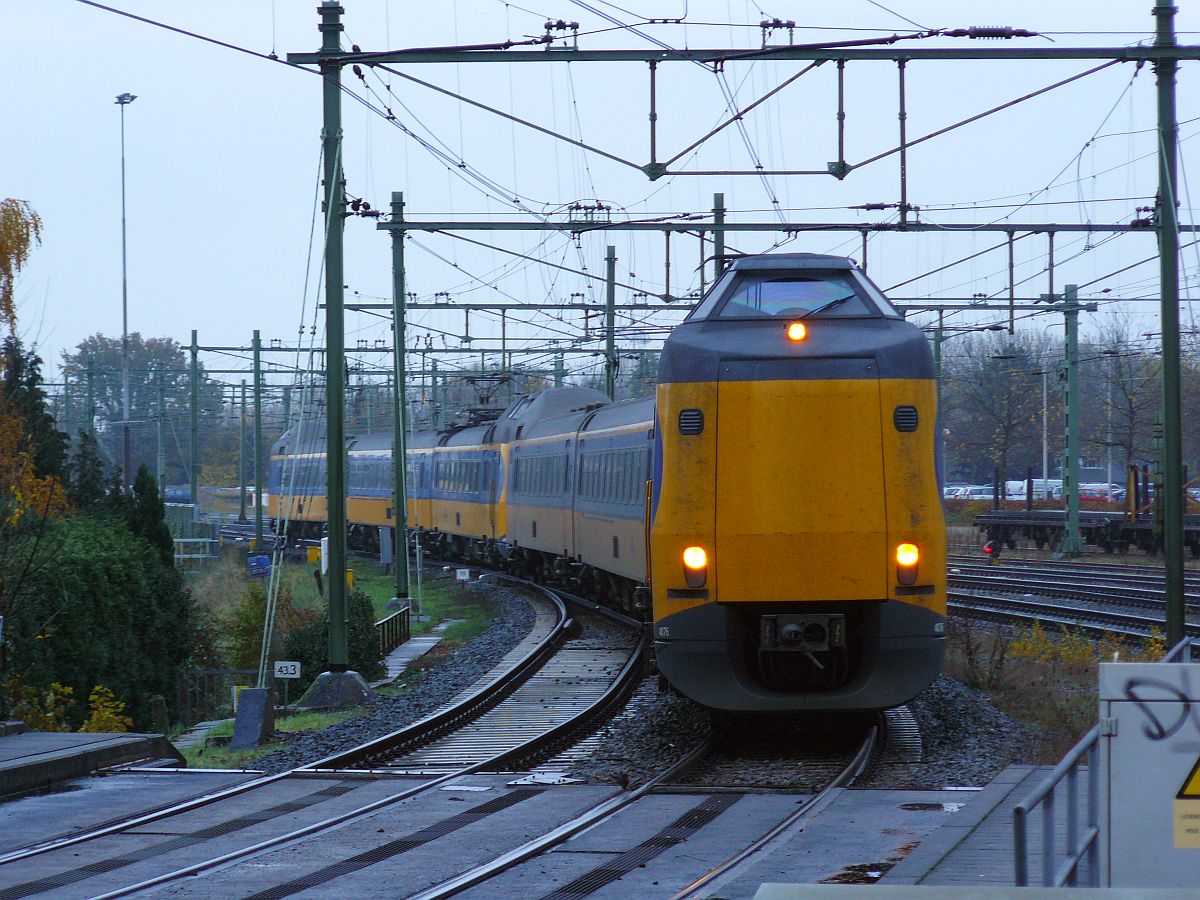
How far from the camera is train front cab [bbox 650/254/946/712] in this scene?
435 inches

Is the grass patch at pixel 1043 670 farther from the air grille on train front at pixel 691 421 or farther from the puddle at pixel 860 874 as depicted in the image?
the puddle at pixel 860 874

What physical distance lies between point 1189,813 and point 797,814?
4.47 meters

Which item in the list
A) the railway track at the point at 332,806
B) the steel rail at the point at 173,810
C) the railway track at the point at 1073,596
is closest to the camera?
the railway track at the point at 332,806

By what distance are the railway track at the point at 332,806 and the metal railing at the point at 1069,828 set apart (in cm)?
404

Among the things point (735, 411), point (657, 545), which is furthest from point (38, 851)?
point (735, 411)

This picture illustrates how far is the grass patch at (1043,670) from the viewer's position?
13921 mm

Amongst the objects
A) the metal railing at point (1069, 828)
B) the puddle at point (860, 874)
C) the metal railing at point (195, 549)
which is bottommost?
the metal railing at point (195, 549)

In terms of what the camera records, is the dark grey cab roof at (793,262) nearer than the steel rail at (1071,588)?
Yes

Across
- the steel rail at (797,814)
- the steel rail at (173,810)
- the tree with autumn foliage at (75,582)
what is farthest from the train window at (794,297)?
the tree with autumn foliage at (75,582)

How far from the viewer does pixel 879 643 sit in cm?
1105

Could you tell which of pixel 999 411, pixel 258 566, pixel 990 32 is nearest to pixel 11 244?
pixel 258 566

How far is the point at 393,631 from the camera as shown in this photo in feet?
76.7

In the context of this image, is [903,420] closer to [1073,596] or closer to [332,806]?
[332,806]

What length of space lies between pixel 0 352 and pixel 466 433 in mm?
11581
